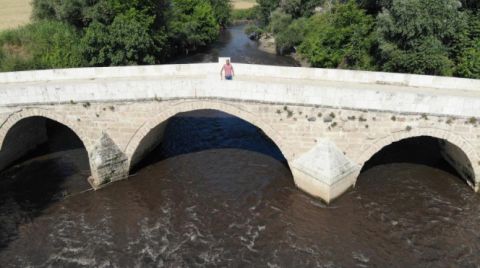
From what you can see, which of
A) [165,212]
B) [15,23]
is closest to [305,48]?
[165,212]

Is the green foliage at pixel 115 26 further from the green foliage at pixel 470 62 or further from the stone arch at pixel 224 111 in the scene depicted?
the green foliage at pixel 470 62

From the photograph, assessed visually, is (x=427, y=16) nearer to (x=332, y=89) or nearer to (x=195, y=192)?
(x=332, y=89)

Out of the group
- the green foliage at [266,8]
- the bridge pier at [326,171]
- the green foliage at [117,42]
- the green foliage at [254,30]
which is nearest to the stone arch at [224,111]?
the bridge pier at [326,171]

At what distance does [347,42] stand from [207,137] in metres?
13.9

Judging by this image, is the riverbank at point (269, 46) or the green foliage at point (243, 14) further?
the green foliage at point (243, 14)

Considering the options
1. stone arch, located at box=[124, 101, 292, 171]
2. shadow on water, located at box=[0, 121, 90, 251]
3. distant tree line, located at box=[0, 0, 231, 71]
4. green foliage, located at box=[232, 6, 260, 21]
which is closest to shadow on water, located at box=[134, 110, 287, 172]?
stone arch, located at box=[124, 101, 292, 171]

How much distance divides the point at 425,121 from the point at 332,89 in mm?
3970

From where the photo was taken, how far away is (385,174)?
65.2 ft

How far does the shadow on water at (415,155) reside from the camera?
20.5 meters

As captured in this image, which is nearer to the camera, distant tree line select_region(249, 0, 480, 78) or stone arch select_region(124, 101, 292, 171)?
stone arch select_region(124, 101, 292, 171)

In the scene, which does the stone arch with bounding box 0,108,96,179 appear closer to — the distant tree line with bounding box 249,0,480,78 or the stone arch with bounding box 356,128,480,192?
the stone arch with bounding box 356,128,480,192

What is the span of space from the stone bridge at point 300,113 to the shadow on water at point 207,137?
2401 millimetres

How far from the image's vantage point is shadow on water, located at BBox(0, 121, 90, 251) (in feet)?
57.5

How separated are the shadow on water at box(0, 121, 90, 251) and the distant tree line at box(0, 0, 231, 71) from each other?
779cm
